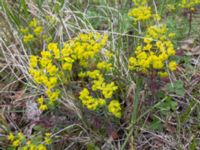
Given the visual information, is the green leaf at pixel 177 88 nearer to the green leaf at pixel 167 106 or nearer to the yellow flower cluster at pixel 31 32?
the green leaf at pixel 167 106

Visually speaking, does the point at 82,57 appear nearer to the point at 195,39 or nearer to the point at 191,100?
the point at 191,100

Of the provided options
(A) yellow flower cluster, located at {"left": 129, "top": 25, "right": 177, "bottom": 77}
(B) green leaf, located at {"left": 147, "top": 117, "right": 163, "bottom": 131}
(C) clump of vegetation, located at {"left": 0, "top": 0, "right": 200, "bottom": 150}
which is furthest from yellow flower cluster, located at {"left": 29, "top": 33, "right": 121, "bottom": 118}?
(B) green leaf, located at {"left": 147, "top": 117, "right": 163, "bottom": 131}

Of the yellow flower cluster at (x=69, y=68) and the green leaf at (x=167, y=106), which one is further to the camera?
the green leaf at (x=167, y=106)

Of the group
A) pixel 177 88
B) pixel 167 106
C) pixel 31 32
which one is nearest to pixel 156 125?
pixel 167 106

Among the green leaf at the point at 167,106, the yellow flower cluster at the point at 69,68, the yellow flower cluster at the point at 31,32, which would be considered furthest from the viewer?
the yellow flower cluster at the point at 31,32

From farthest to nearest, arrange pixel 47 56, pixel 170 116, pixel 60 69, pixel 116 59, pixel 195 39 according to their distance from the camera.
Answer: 1. pixel 195 39
2. pixel 116 59
3. pixel 170 116
4. pixel 60 69
5. pixel 47 56

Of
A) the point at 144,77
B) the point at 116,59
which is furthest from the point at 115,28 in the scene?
the point at 144,77

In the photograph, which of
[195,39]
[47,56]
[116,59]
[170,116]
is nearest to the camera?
[47,56]

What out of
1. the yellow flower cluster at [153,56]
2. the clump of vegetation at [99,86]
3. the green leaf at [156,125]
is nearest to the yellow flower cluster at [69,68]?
the clump of vegetation at [99,86]

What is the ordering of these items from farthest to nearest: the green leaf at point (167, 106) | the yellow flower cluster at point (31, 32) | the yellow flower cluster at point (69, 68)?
the yellow flower cluster at point (31, 32), the green leaf at point (167, 106), the yellow flower cluster at point (69, 68)

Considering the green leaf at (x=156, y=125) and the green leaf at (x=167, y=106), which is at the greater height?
the green leaf at (x=167, y=106)

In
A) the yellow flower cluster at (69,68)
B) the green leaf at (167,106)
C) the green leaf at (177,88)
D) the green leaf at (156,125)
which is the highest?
the yellow flower cluster at (69,68)
